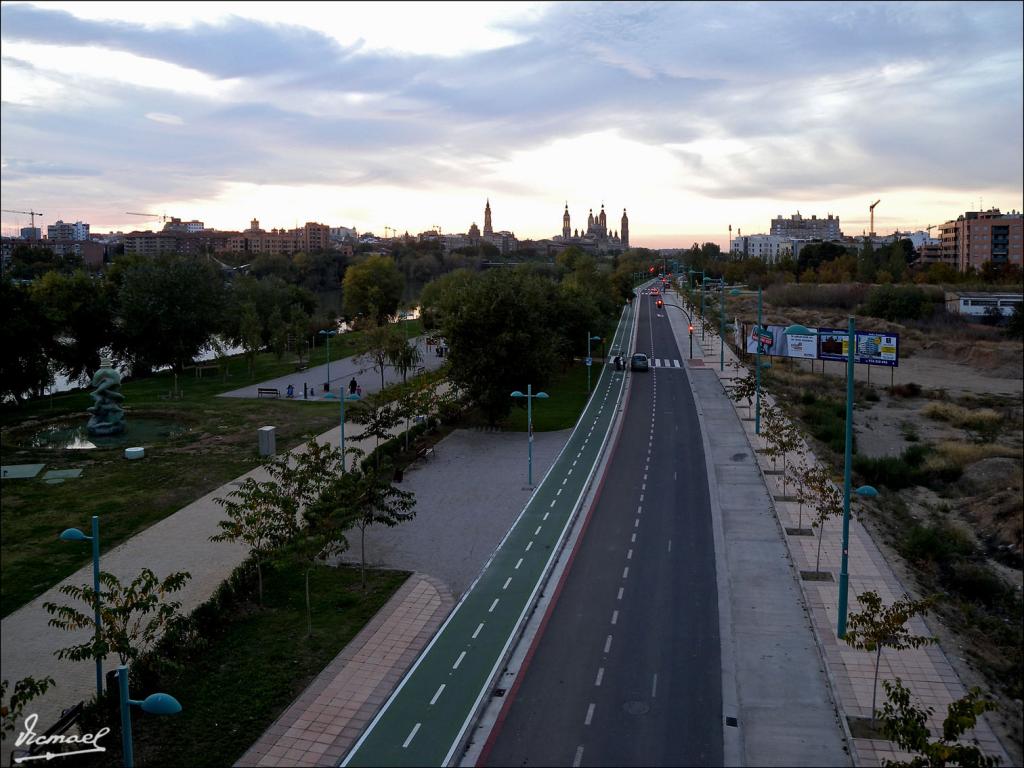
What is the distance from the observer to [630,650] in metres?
16.1

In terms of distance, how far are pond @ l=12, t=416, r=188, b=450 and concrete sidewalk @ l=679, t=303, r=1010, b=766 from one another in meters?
24.7

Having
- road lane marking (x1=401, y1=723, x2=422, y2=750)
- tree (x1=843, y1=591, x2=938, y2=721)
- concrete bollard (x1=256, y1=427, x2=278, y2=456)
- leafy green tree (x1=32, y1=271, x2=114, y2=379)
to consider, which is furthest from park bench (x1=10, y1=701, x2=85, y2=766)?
leafy green tree (x1=32, y1=271, x2=114, y2=379)

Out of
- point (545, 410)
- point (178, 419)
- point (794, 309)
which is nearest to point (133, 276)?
point (178, 419)

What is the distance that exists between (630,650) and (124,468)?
19683mm

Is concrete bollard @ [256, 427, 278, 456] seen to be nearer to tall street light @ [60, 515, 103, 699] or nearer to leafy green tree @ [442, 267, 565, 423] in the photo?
leafy green tree @ [442, 267, 565, 423]

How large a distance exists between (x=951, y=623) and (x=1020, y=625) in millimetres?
2030

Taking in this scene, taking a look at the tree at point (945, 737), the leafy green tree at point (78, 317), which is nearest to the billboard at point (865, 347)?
the tree at point (945, 737)

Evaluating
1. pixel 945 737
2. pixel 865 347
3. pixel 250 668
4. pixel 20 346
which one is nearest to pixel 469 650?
pixel 250 668

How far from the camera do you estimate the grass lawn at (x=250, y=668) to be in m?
12.5

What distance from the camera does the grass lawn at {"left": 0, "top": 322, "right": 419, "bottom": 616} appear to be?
17.6 metres

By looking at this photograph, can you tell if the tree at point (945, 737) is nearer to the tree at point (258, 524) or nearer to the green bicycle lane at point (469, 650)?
the green bicycle lane at point (469, 650)

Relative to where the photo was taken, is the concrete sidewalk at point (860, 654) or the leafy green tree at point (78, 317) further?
the leafy green tree at point (78, 317)

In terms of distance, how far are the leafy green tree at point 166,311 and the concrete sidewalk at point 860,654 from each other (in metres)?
36.1

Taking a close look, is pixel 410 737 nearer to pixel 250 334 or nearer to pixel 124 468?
pixel 124 468
